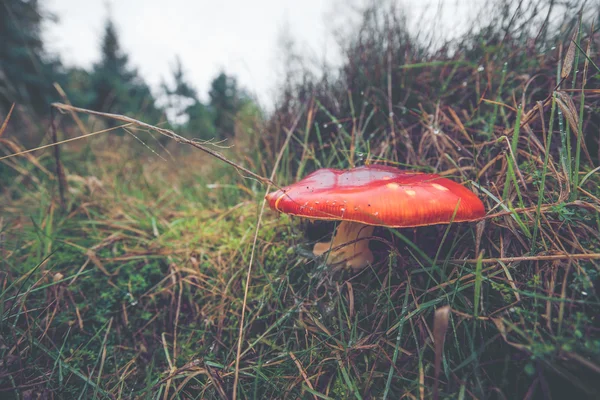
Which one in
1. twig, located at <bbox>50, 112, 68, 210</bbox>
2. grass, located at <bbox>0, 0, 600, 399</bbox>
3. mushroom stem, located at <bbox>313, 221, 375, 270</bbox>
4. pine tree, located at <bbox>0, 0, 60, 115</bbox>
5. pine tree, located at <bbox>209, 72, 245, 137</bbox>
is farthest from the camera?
pine tree, located at <bbox>0, 0, 60, 115</bbox>

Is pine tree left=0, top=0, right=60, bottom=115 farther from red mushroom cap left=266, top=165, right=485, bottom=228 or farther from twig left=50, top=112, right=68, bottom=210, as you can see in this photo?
red mushroom cap left=266, top=165, right=485, bottom=228

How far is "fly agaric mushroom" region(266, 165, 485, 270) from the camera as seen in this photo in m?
0.80

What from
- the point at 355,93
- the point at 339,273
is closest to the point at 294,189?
the point at 339,273

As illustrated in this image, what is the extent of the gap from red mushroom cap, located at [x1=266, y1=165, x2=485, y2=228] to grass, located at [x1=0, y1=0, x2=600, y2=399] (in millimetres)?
79

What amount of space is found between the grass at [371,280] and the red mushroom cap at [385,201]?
0.26ft

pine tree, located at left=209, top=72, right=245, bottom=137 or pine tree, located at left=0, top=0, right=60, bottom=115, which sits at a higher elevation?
pine tree, located at left=0, top=0, right=60, bottom=115

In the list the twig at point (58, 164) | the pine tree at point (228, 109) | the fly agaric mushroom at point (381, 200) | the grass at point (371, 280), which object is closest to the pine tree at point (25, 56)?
the pine tree at point (228, 109)

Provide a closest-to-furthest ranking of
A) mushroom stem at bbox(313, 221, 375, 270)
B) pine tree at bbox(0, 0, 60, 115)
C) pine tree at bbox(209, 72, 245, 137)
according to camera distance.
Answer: mushroom stem at bbox(313, 221, 375, 270), pine tree at bbox(209, 72, 245, 137), pine tree at bbox(0, 0, 60, 115)

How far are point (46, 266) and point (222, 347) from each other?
0.98m

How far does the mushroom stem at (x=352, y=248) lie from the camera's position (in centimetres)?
112

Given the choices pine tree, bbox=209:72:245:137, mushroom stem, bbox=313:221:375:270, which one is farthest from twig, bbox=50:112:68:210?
mushroom stem, bbox=313:221:375:270

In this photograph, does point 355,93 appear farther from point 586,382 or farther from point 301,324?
point 586,382

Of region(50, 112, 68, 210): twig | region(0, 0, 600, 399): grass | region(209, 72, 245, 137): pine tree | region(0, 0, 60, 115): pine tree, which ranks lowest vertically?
region(0, 0, 600, 399): grass

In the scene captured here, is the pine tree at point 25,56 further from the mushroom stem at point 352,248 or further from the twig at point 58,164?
the mushroom stem at point 352,248
